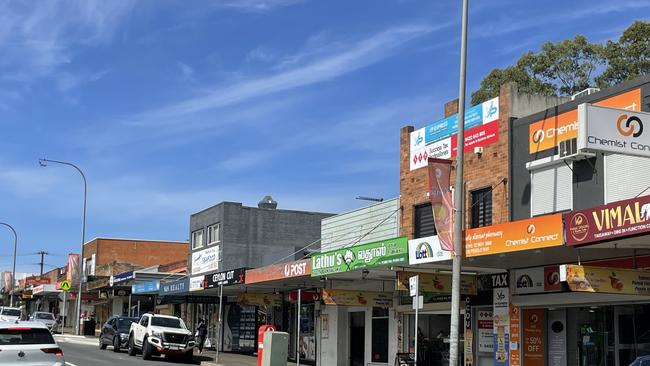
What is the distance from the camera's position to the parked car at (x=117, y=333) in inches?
1383

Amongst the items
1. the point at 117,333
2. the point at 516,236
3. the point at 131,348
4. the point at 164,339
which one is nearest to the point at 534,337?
the point at 516,236

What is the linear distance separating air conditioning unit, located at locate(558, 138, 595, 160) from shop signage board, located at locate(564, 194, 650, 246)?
4.17 metres

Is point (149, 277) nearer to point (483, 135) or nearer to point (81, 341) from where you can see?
point (81, 341)

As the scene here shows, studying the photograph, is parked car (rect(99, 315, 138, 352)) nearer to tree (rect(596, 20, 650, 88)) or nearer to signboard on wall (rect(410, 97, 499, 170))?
signboard on wall (rect(410, 97, 499, 170))

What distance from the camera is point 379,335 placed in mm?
27078

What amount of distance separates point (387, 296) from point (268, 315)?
1183 centimetres

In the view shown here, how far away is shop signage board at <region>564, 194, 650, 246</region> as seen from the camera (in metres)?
13.1

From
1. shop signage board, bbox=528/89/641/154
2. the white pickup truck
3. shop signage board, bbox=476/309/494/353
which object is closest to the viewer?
shop signage board, bbox=528/89/641/154

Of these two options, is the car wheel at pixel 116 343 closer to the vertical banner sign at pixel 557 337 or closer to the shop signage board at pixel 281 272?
the shop signage board at pixel 281 272

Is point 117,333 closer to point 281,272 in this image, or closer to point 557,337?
point 281,272

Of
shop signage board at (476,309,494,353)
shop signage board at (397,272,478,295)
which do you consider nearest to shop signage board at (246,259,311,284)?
shop signage board at (397,272,478,295)

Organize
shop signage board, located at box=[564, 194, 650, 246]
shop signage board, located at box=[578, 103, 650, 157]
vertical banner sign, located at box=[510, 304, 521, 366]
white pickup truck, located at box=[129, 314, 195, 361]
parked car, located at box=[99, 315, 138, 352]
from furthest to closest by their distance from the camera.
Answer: parked car, located at box=[99, 315, 138, 352]
white pickup truck, located at box=[129, 314, 195, 361]
vertical banner sign, located at box=[510, 304, 521, 366]
shop signage board, located at box=[578, 103, 650, 157]
shop signage board, located at box=[564, 194, 650, 246]

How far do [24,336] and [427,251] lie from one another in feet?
30.0

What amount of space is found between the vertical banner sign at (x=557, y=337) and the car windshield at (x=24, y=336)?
1160cm
